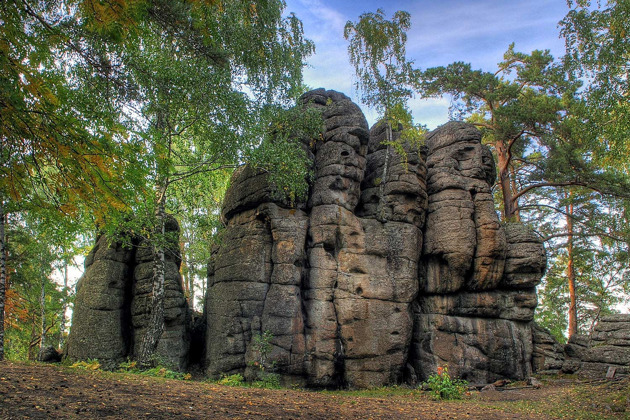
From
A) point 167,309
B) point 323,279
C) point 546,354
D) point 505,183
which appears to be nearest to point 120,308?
point 167,309

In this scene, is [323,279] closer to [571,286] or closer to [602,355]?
[602,355]

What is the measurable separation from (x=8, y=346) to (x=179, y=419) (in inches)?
1188

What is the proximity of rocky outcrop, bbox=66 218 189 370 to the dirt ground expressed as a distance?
8013 millimetres

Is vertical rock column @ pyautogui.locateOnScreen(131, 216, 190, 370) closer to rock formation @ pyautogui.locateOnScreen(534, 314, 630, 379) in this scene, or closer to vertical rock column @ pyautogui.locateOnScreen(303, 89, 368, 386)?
vertical rock column @ pyautogui.locateOnScreen(303, 89, 368, 386)

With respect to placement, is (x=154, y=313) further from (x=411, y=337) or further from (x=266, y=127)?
(x=411, y=337)

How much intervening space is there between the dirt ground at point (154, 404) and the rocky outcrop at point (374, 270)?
6.64 metres

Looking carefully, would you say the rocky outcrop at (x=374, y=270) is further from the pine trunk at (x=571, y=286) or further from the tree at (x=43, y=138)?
the tree at (x=43, y=138)

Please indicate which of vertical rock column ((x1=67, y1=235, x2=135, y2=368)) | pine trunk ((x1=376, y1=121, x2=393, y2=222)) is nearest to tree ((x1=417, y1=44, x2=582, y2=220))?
pine trunk ((x1=376, y1=121, x2=393, y2=222))

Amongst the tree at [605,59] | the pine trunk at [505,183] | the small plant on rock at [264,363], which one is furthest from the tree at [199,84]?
the pine trunk at [505,183]

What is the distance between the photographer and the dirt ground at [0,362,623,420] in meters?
5.08

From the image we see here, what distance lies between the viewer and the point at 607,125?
41.2 ft

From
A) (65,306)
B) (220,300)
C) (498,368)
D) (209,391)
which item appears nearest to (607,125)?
(498,368)

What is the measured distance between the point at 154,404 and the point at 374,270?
1269 centimetres

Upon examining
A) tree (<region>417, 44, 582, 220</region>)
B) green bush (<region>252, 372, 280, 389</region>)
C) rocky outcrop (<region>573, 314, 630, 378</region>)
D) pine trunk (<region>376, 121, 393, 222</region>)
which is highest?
tree (<region>417, 44, 582, 220</region>)
